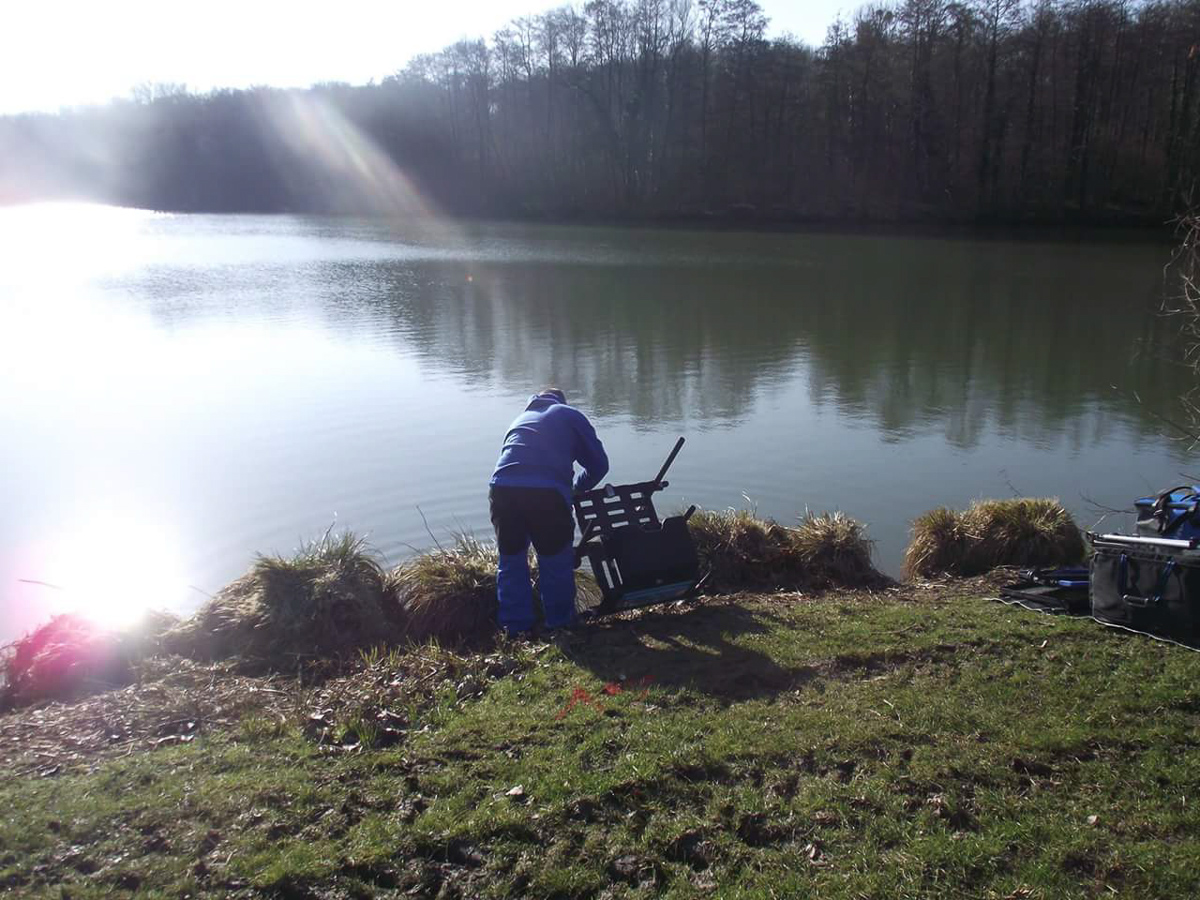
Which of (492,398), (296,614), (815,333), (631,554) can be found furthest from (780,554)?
(815,333)

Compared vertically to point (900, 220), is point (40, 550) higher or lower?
lower

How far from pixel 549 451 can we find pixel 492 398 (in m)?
9.25

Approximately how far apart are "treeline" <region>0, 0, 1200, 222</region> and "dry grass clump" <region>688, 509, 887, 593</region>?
43797 mm

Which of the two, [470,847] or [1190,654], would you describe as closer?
[470,847]

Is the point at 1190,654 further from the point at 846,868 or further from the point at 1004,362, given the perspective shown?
the point at 1004,362

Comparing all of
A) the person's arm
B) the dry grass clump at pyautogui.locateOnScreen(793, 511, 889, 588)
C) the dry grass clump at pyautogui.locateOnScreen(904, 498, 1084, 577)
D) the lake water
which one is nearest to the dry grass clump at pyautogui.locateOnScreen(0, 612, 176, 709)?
the lake water

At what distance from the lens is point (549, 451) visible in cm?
657

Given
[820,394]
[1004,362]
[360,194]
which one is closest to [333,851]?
[820,394]

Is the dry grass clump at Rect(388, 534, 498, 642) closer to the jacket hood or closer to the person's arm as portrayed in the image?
the person's arm

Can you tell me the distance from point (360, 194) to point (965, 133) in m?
50.6

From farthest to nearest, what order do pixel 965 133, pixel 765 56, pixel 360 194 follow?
pixel 360 194, pixel 765 56, pixel 965 133

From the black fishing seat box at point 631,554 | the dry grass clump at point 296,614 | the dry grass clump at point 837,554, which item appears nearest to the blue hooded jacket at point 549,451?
the black fishing seat box at point 631,554

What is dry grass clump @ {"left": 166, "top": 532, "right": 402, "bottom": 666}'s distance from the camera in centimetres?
692

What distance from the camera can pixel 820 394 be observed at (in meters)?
16.2
